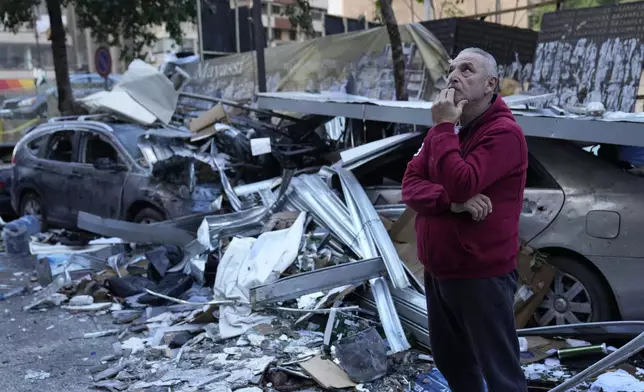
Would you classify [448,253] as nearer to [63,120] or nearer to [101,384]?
[101,384]

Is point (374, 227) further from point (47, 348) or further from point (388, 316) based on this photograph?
point (47, 348)

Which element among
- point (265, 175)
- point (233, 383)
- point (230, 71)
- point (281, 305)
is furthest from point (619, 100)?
point (230, 71)

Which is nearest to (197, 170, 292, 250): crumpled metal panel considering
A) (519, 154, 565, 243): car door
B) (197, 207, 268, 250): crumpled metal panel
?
(197, 207, 268, 250): crumpled metal panel

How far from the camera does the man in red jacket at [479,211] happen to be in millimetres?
2277

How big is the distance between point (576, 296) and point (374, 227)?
61.8 inches

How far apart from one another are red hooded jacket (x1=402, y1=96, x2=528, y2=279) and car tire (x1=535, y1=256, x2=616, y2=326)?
82.1 inches

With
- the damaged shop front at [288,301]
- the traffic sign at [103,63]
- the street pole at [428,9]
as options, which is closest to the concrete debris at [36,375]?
the damaged shop front at [288,301]

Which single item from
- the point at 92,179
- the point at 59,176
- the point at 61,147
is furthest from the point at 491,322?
the point at 61,147

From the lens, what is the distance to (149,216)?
22.4 feet

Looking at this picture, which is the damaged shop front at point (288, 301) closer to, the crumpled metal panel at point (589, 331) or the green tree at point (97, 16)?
the crumpled metal panel at point (589, 331)

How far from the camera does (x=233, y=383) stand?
369 cm

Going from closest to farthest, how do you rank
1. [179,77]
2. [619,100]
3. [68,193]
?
[68,193] → [619,100] → [179,77]

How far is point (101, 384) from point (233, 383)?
2.92 feet

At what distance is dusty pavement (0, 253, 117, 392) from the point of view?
13.0 feet
